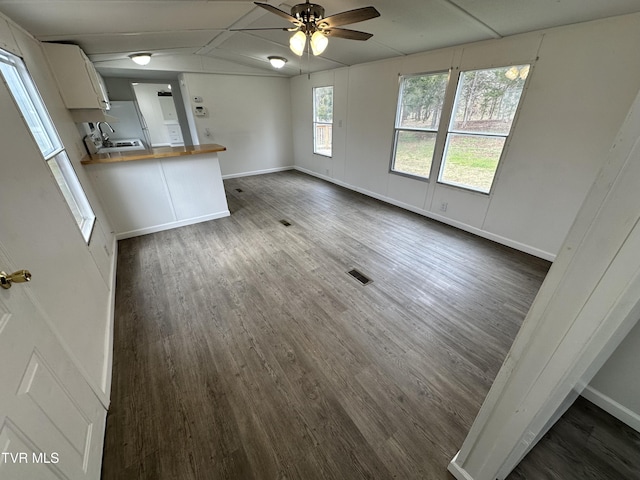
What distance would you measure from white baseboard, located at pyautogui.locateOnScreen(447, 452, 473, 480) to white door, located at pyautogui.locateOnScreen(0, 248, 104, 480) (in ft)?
5.20

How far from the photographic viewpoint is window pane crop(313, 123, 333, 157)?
18.5 feet

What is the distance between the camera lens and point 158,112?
6.44m

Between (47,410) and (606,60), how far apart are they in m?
4.24

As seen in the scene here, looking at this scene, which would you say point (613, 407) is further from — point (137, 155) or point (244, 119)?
point (244, 119)

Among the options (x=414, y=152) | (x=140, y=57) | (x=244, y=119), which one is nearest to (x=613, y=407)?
(x=414, y=152)

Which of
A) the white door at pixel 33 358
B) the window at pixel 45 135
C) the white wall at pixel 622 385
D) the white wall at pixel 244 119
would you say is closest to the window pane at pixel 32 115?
the window at pixel 45 135

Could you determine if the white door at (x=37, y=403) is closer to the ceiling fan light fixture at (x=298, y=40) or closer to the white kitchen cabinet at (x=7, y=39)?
the white kitchen cabinet at (x=7, y=39)

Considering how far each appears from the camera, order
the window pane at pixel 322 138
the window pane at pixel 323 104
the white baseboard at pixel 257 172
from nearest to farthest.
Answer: the window pane at pixel 323 104 → the window pane at pixel 322 138 → the white baseboard at pixel 257 172

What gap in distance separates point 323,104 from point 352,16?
3.83m

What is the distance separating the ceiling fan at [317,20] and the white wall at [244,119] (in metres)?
3.99

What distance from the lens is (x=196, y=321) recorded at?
2080 mm

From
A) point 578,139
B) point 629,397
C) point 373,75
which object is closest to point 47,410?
point 629,397

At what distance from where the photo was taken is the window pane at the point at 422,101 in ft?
11.3

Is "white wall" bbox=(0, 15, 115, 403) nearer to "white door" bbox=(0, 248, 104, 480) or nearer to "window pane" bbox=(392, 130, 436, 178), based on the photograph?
"white door" bbox=(0, 248, 104, 480)
